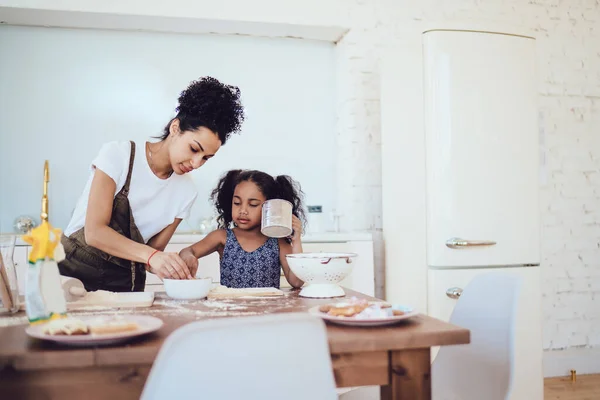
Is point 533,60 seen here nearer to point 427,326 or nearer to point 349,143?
point 349,143

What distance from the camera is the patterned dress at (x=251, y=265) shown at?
2330 mm

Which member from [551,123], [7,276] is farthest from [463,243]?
[7,276]

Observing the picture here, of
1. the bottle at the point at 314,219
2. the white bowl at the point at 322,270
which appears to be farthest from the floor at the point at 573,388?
the white bowl at the point at 322,270

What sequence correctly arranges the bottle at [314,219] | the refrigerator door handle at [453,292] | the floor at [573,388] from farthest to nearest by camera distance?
the bottle at [314,219] < the floor at [573,388] < the refrigerator door handle at [453,292]

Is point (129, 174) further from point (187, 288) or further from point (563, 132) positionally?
point (563, 132)

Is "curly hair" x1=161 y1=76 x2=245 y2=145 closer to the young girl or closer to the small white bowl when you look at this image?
the young girl

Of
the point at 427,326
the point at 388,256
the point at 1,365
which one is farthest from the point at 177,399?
the point at 388,256

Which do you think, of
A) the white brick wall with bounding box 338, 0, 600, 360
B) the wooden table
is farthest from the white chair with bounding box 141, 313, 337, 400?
the white brick wall with bounding box 338, 0, 600, 360

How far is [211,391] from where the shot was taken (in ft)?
2.65

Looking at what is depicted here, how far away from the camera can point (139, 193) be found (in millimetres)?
1962

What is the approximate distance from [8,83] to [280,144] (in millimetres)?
1512

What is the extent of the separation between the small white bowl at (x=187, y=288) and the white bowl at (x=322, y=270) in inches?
9.7

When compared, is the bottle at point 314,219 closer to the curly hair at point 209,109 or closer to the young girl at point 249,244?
the young girl at point 249,244

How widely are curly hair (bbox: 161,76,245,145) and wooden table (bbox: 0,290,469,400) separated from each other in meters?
0.80
